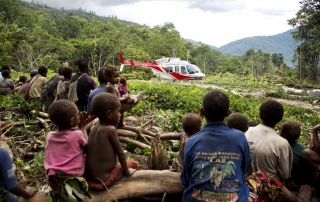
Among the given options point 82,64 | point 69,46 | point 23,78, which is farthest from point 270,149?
point 69,46

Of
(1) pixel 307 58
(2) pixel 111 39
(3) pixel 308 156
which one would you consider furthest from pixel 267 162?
(2) pixel 111 39

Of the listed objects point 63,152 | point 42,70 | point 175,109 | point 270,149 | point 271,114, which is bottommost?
point 175,109

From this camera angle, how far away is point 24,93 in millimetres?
7973

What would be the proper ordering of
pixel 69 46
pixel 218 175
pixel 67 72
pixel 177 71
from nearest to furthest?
pixel 218 175 → pixel 67 72 → pixel 177 71 → pixel 69 46

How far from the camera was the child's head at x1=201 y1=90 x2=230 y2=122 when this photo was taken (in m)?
2.68

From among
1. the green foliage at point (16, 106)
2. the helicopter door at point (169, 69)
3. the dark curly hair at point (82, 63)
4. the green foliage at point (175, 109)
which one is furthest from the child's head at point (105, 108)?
the helicopter door at point (169, 69)

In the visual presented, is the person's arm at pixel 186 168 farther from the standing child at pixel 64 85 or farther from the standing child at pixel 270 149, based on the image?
the standing child at pixel 64 85

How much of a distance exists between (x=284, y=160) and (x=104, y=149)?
211 centimetres

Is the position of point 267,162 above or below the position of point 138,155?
above

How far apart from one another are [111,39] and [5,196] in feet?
179

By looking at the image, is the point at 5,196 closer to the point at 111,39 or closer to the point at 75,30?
the point at 111,39

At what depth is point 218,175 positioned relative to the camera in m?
2.55

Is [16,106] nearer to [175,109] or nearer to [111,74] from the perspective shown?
[111,74]

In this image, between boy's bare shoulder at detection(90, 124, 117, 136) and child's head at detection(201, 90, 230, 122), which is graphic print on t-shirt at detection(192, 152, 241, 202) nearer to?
child's head at detection(201, 90, 230, 122)
